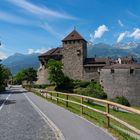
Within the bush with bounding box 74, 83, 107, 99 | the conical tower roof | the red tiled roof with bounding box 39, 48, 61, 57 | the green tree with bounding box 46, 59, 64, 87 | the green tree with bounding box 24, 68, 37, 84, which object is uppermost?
the conical tower roof

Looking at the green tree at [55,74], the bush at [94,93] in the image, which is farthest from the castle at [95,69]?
the green tree at [55,74]

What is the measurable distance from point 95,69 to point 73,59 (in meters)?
7.56

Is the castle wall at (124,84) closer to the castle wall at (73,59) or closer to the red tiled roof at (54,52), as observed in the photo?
the castle wall at (73,59)

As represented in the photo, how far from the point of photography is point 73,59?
102688 mm

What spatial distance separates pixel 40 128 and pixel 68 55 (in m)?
90.6

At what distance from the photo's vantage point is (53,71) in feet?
305

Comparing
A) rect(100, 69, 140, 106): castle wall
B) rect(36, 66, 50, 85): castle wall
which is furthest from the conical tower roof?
rect(100, 69, 140, 106): castle wall

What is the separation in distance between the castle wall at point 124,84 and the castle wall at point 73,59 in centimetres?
2054

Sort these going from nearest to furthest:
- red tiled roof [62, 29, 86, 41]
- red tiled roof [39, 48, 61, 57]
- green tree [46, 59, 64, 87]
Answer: green tree [46, 59, 64, 87], red tiled roof [62, 29, 86, 41], red tiled roof [39, 48, 61, 57]

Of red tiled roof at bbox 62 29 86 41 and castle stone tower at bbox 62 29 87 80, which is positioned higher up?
red tiled roof at bbox 62 29 86 41

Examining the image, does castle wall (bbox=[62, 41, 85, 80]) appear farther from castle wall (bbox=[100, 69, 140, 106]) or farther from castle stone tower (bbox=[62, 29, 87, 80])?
castle wall (bbox=[100, 69, 140, 106])

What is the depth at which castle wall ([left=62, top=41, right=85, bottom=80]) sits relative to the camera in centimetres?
10094

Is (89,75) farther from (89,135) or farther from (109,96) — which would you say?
(89,135)

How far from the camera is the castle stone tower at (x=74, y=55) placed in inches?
3979
